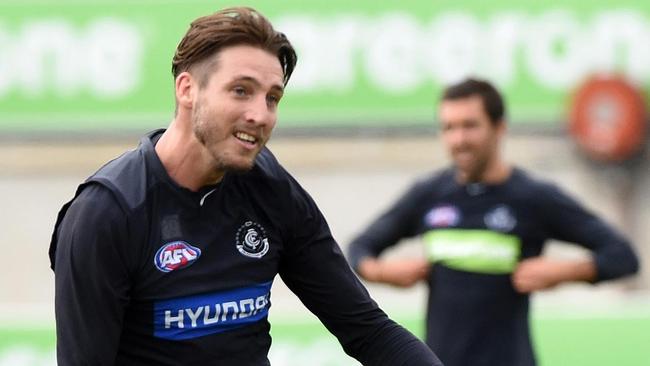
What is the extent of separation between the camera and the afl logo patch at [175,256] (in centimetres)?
397

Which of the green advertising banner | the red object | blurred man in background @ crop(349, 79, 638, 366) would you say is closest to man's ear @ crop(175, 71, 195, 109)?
blurred man in background @ crop(349, 79, 638, 366)

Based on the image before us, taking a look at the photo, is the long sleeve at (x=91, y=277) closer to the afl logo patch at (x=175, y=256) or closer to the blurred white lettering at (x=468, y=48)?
the afl logo patch at (x=175, y=256)

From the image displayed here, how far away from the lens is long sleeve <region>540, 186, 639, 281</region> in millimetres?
6715

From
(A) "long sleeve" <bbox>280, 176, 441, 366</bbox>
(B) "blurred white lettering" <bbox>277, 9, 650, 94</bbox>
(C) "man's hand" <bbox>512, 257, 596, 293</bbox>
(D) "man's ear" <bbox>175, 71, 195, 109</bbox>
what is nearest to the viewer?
(D) "man's ear" <bbox>175, 71, 195, 109</bbox>

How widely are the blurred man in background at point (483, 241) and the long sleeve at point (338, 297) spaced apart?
2.16 meters

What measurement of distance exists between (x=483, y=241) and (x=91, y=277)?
3.13m

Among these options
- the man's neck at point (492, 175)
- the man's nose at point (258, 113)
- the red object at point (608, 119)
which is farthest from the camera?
the red object at point (608, 119)

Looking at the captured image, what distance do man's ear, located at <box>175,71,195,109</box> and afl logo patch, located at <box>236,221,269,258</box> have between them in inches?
14.5

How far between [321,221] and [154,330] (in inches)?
23.1

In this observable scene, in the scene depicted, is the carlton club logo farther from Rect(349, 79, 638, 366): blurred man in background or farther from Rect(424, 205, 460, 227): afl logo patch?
Rect(424, 205, 460, 227): afl logo patch

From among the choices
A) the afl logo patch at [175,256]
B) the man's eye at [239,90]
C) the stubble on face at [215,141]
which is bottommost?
the afl logo patch at [175,256]

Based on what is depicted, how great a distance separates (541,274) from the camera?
6.50 metres

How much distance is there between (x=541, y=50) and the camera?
42.2 feet

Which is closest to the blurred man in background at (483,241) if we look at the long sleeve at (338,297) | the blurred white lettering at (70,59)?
the long sleeve at (338,297)
